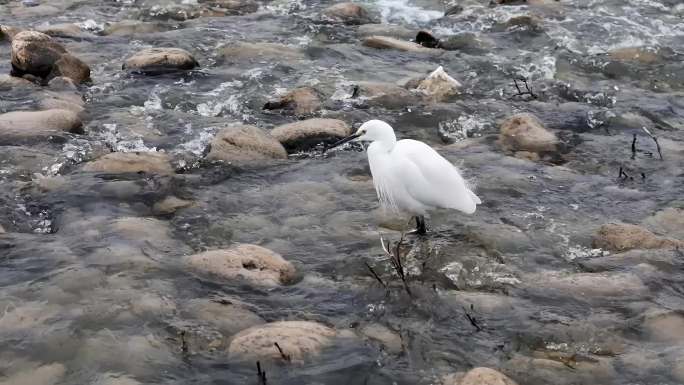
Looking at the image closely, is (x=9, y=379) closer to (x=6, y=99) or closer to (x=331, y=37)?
(x=6, y=99)

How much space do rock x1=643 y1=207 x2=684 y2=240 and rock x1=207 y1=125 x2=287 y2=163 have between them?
3241 mm

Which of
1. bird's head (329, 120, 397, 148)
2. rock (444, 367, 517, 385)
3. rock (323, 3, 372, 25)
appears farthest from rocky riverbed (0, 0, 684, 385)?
bird's head (329, 120, 397, 148)

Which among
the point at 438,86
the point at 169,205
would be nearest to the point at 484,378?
the point at 169,205

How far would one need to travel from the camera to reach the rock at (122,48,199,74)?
893 cm

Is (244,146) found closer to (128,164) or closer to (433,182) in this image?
(128,164)

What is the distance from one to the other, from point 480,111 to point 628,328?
395cm

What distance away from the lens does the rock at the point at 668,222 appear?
5941 mm

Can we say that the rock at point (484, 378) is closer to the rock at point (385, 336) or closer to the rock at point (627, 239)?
the rock at point (385, 336)

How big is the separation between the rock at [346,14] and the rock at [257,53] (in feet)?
5.40

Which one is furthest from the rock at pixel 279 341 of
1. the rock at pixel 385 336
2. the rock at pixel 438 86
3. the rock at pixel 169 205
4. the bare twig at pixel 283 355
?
the rock at pixel 438 86

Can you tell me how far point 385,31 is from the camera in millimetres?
10953

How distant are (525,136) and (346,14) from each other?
4.79 m

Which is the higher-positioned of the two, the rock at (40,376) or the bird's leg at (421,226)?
the rock at (40,376)

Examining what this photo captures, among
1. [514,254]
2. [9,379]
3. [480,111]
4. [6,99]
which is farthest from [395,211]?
[6,99]
